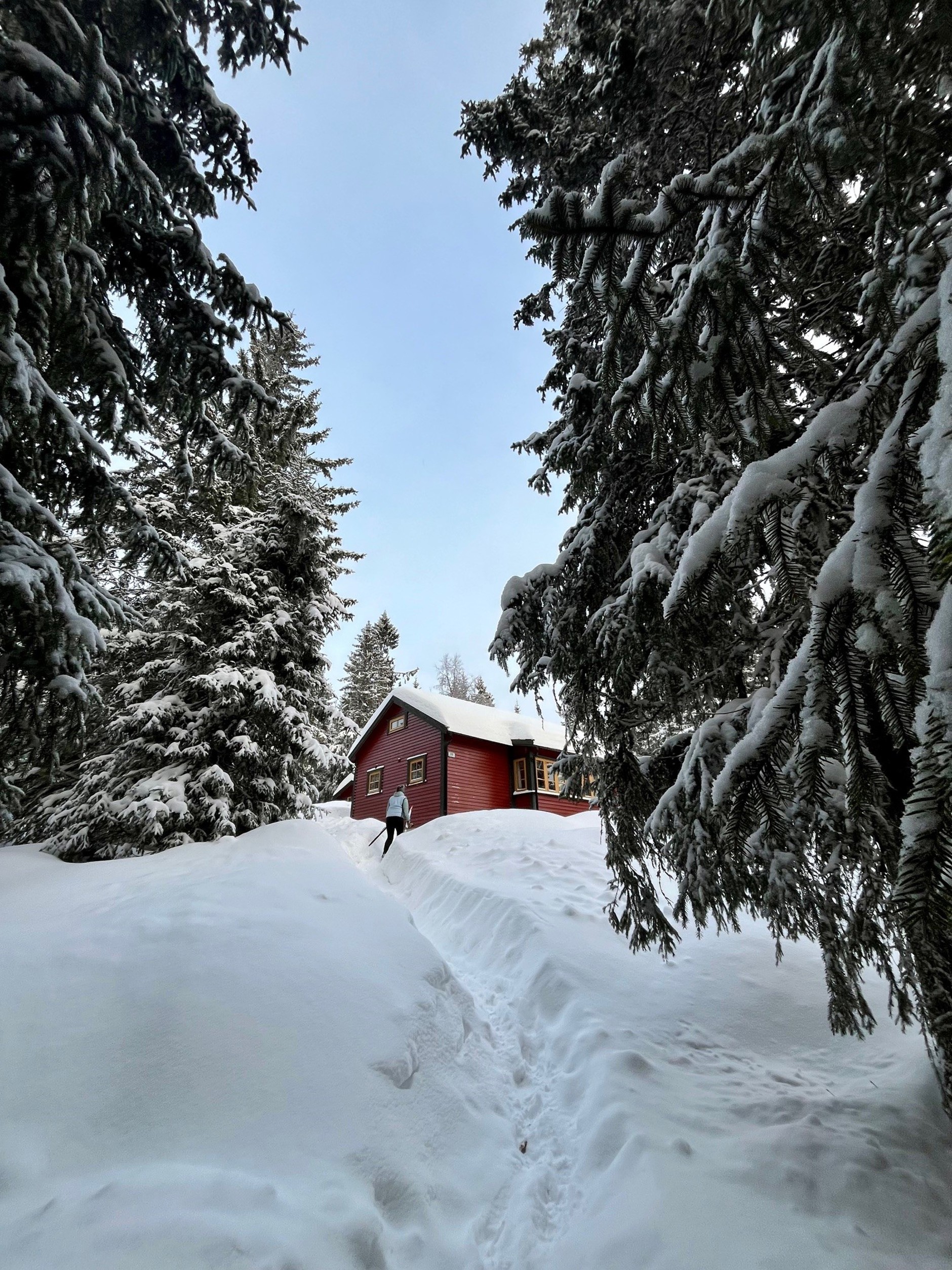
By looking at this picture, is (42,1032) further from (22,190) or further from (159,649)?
(159,649)

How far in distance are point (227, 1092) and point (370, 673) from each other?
30.8m

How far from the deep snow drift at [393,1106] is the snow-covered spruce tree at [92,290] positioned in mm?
1888

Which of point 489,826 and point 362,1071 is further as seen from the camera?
point 489,826

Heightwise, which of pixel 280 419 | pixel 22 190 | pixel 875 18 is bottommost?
pixel 875 18

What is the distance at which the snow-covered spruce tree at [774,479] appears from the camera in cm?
134

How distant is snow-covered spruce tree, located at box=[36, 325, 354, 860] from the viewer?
835cm

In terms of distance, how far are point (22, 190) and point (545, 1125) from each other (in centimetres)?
688

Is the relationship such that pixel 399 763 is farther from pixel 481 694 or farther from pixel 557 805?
pixel 481 694

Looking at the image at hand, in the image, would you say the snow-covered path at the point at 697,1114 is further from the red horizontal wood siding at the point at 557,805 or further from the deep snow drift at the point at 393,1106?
the red horizontal wood siding at the point at 557,805

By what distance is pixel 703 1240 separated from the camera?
7.31ft

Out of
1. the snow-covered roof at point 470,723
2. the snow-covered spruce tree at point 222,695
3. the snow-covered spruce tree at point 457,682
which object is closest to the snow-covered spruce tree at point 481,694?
the snow-covered spruce tree at point 457,682

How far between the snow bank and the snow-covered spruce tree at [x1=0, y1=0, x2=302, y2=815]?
1669 millimetres

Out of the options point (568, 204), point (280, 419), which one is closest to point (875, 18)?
point (568, 204)

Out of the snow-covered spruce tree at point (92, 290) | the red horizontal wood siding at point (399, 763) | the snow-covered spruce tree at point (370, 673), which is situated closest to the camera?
the snow-covered spruce tree at point (92, 290)
